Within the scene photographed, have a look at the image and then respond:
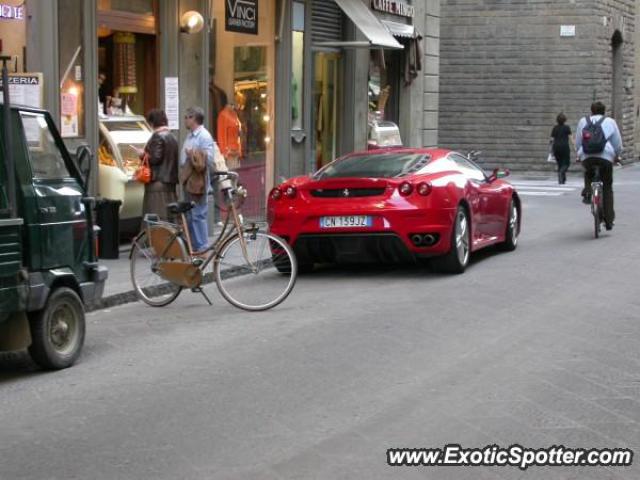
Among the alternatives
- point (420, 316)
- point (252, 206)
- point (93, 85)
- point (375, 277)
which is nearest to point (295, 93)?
point (252, 206)

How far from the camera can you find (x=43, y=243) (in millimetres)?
7711

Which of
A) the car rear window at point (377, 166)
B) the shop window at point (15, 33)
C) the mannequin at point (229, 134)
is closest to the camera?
the car rear window at point (377, 166)

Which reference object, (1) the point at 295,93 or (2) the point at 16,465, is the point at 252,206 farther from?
(2) the point at 16,465

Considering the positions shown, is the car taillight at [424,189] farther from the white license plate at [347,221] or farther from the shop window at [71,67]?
the shop window at [71,67]

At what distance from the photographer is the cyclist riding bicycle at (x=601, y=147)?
1608cm

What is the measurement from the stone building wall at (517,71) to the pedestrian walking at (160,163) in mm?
21508

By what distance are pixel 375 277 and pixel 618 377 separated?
5.09 meters

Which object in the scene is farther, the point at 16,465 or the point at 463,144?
the point at 463,144

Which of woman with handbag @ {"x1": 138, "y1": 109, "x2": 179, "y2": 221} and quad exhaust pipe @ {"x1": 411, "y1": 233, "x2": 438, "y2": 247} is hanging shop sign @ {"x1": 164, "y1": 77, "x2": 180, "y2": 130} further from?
quad exhaust pipe @ {"x1": 411, "y1": 233, "x2": 438, "y2": 247}

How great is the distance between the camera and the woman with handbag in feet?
45.3

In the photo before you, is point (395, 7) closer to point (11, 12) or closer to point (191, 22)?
point (191, 22)

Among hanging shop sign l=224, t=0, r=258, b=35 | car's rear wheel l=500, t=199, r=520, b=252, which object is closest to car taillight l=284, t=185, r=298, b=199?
car's rear wheel l=500, t=199, r=520, b=252

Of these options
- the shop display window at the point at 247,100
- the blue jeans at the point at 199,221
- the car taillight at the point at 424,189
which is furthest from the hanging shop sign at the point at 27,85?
the shop display window at the point at 247,100

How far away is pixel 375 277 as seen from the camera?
12.3 metres
